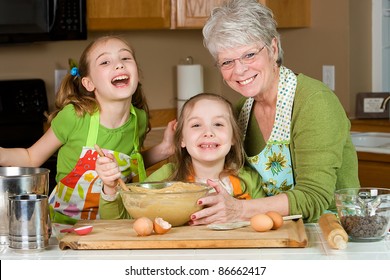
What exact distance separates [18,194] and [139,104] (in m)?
0.94

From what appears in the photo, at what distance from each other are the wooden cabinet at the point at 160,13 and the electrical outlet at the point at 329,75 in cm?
33

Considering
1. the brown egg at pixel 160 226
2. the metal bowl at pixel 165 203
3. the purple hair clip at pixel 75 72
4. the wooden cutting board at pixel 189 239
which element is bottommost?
the wooden cutting board at pixel 189 239

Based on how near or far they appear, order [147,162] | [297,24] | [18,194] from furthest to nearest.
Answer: [297,24] → [147,162] → [18,194]

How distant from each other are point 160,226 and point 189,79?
2675mm

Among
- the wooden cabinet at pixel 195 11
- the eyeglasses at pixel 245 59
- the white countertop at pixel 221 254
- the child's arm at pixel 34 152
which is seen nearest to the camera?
the white countertop at pixel 221 254

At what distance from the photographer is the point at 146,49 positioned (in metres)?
4.63

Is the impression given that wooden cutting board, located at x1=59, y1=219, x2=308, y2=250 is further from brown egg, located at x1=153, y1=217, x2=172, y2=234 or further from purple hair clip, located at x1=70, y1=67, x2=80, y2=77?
purple hair clip, located at x1=70, y1=67, x2=80, y2=77

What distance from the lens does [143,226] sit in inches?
76.1

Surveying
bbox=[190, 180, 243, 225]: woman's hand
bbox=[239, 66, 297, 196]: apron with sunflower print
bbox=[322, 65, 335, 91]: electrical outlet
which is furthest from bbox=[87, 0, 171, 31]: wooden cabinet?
bbox=[190, 180, 243, 225]: woman's hand

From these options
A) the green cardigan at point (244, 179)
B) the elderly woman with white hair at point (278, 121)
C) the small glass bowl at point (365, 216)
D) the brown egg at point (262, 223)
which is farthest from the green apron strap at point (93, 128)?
the small glass bowl at point (365, 216)

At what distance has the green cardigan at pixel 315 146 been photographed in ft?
7.55

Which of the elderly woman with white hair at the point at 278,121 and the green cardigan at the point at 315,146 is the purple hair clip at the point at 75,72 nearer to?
the elderly woman with white hair at the point at 278,121
